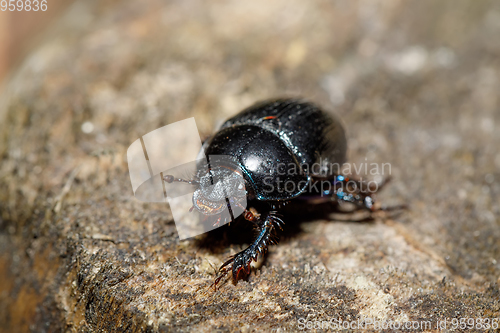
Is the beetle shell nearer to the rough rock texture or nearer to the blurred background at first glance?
the rough rock texture

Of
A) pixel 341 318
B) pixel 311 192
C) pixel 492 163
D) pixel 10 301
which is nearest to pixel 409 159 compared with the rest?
pixel 492 163

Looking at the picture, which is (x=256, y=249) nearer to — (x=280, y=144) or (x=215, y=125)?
(x=280, y=144)

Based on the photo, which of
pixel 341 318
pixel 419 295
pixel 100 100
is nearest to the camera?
pixel 341 318

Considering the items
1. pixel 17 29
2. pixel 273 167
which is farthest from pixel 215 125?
pixel 17 29

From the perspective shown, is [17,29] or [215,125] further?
[17,29]

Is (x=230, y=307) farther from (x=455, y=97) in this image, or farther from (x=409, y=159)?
Answer: (x=455, y=97)

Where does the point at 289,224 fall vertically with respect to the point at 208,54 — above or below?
below

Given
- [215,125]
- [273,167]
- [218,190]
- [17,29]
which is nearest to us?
[218,190]
